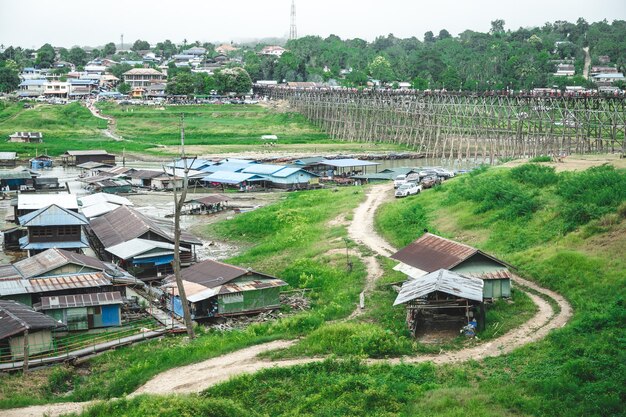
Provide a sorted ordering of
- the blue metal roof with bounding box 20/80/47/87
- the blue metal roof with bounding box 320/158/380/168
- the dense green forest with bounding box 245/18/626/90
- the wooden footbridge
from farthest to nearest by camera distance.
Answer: the blue metal roof with bounding box 20/80/47/87
the dense green forest with bounding box 245/18/626/90
the wooden footbridge
the blue metal roof with bounding box 320/158/380/168


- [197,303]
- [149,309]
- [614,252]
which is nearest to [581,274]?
[614,252]

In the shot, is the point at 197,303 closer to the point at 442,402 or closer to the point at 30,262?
the point at 30,262

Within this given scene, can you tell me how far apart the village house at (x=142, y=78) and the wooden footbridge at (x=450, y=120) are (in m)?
34.3

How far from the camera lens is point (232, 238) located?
3884cm

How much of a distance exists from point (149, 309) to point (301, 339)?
703cm

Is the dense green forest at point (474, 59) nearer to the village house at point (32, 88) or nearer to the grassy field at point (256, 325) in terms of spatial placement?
the village house at point (32, 88)

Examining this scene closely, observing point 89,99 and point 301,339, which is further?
point 89,99

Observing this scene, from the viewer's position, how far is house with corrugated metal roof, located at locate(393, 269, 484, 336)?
20812 mm

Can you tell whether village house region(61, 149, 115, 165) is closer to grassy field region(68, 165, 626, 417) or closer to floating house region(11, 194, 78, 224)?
floating house region(11, 194, 78, 224)

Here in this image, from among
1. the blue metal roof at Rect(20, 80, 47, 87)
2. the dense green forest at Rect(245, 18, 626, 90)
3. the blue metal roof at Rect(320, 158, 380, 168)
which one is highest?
the dense green forest at Rect(245, 18, 626, 90)

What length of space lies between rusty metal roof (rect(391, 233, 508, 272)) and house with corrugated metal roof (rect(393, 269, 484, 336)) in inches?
69.3

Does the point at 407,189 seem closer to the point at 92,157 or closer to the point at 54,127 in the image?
the point at 92,157

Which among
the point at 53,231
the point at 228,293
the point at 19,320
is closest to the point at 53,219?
the point at 53,231

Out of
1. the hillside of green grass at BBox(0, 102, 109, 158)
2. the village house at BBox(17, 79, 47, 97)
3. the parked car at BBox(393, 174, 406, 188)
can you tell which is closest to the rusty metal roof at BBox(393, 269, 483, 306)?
the parked car at BBox(393, 174, 406, 188)
